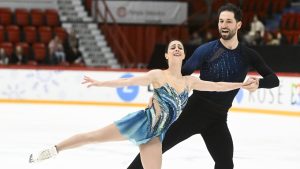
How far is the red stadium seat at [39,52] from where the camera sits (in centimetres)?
1331

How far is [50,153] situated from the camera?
388cm

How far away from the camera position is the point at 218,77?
4043mm

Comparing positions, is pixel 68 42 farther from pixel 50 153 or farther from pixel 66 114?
pixel 50 153

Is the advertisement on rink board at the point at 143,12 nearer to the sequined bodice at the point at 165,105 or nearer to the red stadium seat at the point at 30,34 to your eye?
the red stadium seat at the point at 30,34

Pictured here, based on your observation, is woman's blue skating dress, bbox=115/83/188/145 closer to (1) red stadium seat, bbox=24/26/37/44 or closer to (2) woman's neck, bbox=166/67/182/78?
(2) woman's neck, bbox=166/67/182/78

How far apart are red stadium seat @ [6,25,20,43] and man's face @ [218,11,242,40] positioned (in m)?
10.7

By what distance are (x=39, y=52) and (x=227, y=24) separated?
10.00 m

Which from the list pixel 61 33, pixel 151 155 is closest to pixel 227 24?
pixel 151 155

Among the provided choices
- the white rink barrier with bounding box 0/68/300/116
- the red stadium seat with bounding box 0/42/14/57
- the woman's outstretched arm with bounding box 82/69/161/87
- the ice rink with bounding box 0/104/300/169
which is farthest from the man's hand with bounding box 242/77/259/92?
the red stadium seat with bounding box 0/42/14/57

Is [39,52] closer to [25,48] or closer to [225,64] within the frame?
[25,48]

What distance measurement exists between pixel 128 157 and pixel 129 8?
1101 cm

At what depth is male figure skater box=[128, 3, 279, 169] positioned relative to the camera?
3.94 meters

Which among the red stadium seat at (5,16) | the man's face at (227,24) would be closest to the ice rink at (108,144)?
the man's face at (227,24)

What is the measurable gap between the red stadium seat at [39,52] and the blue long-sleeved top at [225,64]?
9.71 metres
